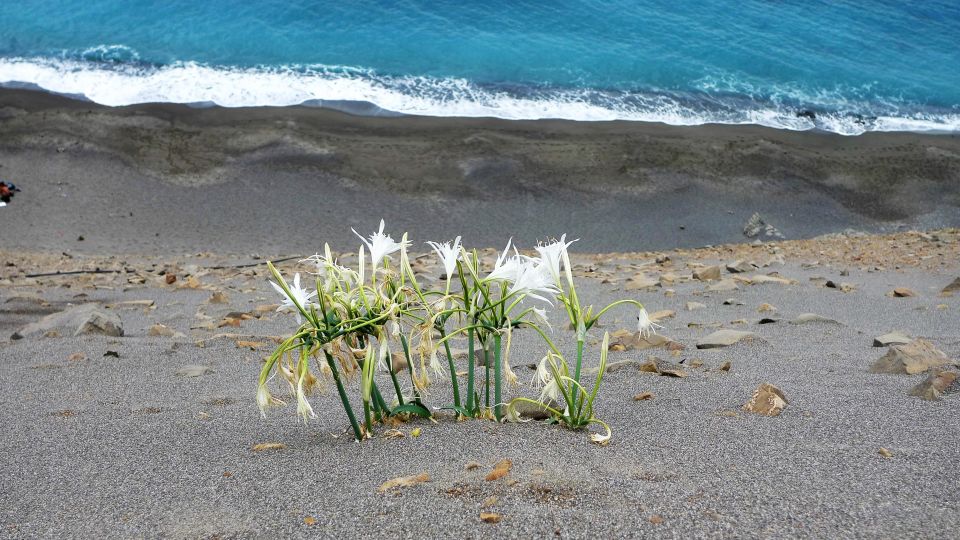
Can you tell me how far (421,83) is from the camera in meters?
15.5

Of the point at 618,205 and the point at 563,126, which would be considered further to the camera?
the point at 563,126

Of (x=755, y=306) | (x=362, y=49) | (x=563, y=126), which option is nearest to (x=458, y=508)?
(x=755, y=306)

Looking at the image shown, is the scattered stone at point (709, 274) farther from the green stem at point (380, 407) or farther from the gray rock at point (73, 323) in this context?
the green stem at point (380, 407)

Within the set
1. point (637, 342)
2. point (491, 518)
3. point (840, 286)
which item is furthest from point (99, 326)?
point (840, 286)

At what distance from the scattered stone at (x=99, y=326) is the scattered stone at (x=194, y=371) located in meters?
1.14

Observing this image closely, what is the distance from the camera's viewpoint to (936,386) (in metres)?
3.17

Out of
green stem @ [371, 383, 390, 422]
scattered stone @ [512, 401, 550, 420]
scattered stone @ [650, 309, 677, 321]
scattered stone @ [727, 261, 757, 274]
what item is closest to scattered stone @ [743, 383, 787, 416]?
scattered stone @ [512, 401, 550, 420]

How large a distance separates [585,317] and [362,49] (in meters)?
15.2

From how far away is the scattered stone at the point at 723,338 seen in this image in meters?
4.35

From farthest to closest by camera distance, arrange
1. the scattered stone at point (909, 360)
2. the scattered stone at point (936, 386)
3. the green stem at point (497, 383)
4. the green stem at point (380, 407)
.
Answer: the scattered stone at point (909, 360)
the scattered stone at point (936, 386)
the green stem at point (380, 407)
the green stem at point (497, 383)

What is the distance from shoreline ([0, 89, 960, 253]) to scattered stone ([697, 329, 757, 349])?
6.32 meters

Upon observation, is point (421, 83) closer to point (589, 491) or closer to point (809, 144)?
point (809, 144)

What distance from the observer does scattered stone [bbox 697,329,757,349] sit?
4352 mm

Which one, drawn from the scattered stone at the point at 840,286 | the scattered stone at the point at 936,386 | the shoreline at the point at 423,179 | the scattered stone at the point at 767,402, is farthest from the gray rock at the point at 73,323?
the shoreline at the point at 423,179
